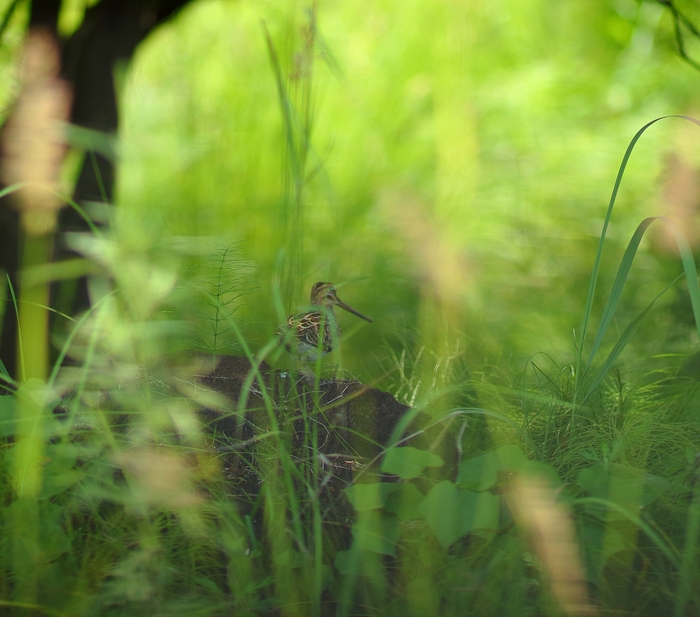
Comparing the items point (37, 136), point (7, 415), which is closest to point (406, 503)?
point (7, 415)

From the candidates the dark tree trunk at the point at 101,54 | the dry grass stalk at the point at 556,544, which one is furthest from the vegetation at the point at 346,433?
the dark tree trunk at the point at 101,54

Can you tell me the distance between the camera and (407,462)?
3.23ft

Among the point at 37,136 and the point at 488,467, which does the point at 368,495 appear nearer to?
the point at 488,467

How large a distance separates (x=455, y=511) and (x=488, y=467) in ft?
0.26

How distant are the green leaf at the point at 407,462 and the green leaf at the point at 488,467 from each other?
39mm

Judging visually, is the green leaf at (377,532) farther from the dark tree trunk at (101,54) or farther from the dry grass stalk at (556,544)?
the dark tree trunk at (101,54)

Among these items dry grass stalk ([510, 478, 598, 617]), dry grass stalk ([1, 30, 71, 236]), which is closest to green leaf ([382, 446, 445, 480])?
dry grass stalk ([510, 478, 598, 617])

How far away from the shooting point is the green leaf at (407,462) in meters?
0.97

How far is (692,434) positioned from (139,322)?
36.4 inches

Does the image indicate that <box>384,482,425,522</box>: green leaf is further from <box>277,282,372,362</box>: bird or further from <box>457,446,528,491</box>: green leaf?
<box>277,282,372,362</box>: bird

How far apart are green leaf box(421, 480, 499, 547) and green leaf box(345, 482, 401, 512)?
2.4 inches

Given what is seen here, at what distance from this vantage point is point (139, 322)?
4.00ft

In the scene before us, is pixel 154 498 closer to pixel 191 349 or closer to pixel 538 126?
pixel 191 349

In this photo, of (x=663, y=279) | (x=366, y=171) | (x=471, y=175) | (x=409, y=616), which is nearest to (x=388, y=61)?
(x=366, y=171)
